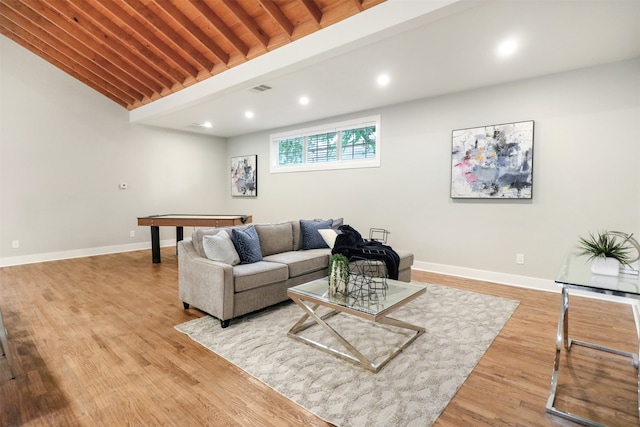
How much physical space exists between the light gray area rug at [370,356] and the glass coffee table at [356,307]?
51 millimetres

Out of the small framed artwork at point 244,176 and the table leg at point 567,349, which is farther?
the small framed artwork at point 244,176

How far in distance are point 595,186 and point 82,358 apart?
16.8 feet

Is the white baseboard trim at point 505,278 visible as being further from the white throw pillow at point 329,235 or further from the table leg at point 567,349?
the white throw pillow at point 329,235

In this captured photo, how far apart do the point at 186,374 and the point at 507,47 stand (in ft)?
12.8

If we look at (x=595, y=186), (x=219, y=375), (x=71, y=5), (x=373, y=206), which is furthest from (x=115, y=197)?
(x=595, y=186)

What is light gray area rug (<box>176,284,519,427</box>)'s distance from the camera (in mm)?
1777

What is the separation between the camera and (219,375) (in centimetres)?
208

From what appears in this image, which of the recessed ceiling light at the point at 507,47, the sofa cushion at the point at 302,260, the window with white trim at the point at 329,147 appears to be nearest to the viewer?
the recessed ceiling light at the point at 507,47

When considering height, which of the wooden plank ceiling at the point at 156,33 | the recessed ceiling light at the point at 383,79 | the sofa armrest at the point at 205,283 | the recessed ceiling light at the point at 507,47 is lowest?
the sofa armrest at the point at 205,283

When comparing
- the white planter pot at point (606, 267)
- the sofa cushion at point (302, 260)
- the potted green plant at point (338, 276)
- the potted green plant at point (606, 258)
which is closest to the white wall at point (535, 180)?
the sofa cushion at point (302, 260)

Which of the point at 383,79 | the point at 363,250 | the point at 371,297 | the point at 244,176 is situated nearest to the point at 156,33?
the point at 383,79

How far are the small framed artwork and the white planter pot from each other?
6283mm

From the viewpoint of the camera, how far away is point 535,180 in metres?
3.91

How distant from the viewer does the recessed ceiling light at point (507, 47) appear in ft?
9.83
